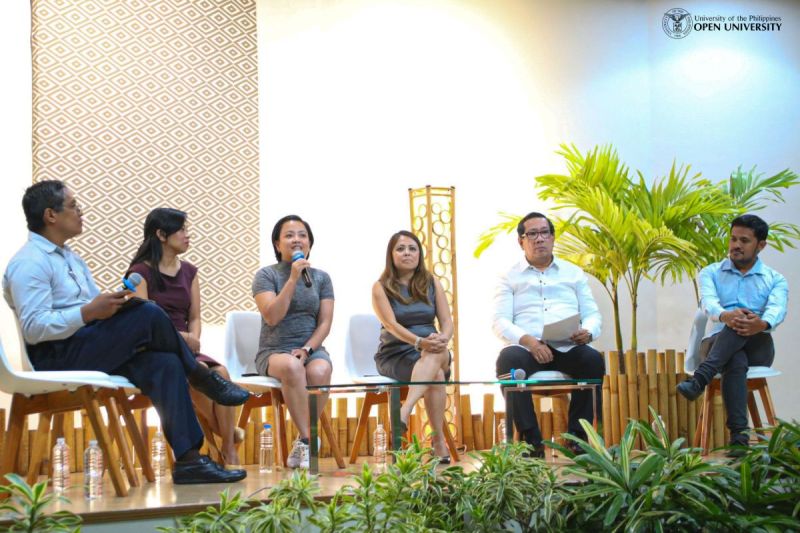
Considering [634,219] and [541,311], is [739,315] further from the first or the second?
[634,219]

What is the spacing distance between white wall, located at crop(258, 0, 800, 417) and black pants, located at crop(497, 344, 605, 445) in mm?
2043

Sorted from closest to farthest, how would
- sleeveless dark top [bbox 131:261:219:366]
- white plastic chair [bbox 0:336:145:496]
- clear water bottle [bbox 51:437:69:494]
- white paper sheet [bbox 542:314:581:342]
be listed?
white plastic chair [bbox 0:336:145:496], clear water bottle [bbox 51:437:69:494], sleeveless dark top [bbox 131:261:219:366], white paper sheet [bbox 542:314:581:342]

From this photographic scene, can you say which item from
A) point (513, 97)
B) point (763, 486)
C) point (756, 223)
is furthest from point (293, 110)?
point (763, 486)

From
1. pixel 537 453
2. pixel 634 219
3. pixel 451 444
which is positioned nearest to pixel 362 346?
pixel 451 444

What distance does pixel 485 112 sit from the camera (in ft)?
24.7

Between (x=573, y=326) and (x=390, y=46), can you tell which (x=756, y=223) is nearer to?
(x=573, y=326)

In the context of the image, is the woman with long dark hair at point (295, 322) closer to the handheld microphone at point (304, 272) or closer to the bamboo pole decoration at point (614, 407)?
the handheld microphone at point (304, 272)

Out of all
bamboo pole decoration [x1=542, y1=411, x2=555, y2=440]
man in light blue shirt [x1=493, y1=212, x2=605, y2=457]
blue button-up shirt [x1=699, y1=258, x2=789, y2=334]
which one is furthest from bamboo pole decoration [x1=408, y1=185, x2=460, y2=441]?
blue button-up shirt [x1=699, y1=258, x2=789, y2=334]

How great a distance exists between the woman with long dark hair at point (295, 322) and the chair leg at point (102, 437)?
1214mm

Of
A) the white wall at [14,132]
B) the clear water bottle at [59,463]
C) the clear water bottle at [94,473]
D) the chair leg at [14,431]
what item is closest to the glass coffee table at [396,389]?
the clear water bottle at [94,473]

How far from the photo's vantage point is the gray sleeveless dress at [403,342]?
5.27 m

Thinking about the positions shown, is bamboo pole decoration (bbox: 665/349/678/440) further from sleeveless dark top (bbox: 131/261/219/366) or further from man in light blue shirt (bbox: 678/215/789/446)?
sleeveless dark top (bbox: 131/261/219/366)

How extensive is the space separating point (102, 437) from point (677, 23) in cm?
578

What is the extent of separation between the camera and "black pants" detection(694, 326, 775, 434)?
17.2 feet
